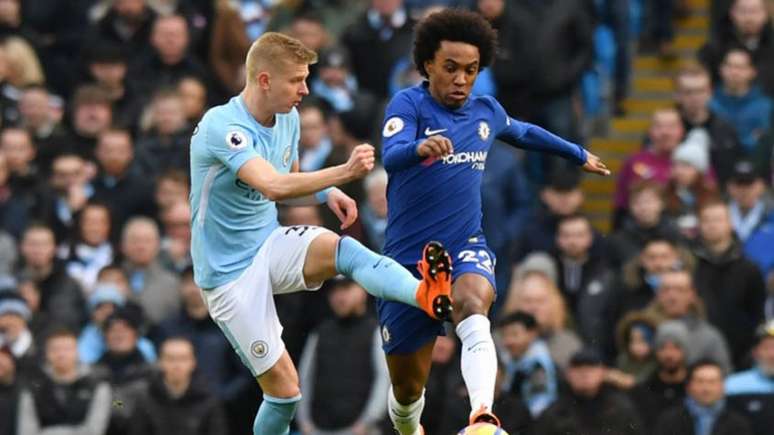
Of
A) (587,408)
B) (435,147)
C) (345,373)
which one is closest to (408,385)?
(435,147)

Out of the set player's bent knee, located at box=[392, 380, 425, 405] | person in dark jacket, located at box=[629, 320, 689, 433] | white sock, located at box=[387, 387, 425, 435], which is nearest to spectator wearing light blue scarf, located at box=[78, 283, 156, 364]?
person in dark jacket, located at box=[629, 320, 689, 433]

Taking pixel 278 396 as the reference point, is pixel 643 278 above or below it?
above

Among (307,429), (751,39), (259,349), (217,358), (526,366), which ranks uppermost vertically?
(751,39)

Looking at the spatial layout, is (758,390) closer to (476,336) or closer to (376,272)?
(476,336)

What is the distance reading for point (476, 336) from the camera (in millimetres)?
11914

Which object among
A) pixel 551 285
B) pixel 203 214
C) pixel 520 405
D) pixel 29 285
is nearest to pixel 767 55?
pixel 551 285

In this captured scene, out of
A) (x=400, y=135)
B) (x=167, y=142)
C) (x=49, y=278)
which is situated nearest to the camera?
(x=400, y=135)

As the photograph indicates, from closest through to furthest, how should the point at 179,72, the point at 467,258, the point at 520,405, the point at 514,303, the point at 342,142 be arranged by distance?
the point at 467,258, the point at 520,405, the point at 514,303, the point at 342,142, the point at 179,72

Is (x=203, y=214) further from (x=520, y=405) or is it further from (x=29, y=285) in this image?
(x=29, y=285)

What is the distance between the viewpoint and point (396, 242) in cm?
1229

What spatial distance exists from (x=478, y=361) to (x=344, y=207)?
3.74 ft

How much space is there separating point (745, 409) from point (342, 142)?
4038mm

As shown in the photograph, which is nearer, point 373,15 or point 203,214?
point 203,214

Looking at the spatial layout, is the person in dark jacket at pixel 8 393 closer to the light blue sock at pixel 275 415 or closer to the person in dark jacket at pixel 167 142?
the person in dark jacket at pixel 167 142
